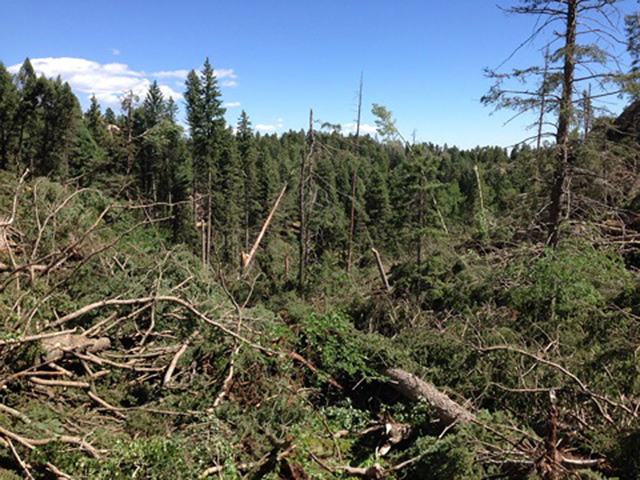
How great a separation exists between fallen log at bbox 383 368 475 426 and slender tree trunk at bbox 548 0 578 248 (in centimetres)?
372

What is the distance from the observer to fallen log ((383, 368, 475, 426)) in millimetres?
5082

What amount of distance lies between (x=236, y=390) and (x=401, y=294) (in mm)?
5588

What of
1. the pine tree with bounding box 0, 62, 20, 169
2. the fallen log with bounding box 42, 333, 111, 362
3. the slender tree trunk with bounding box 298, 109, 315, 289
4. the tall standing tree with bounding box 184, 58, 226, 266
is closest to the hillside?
the fallen log with bounding box 42, 333, 111, 362

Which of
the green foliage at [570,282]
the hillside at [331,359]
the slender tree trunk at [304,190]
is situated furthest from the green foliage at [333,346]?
the slender tree trunk at [304,190]

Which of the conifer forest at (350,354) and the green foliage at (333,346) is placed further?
the green foliage at (333,346)

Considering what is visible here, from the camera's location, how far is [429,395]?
220 inches

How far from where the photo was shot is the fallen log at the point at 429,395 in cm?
508

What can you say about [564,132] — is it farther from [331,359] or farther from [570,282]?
[331,359]

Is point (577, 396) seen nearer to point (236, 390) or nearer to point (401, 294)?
point (236, 390)

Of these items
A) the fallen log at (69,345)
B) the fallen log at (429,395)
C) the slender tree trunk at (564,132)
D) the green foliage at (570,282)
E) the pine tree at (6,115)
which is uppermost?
the pine tree at (6,115)

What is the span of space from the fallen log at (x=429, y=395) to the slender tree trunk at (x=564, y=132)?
12.2ft

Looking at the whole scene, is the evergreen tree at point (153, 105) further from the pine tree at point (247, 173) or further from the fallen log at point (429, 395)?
the fallen log at point (429, 395)

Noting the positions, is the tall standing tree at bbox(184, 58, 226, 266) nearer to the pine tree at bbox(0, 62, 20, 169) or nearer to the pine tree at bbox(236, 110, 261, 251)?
the pine tree at bbox(236, 110, 261, 251)

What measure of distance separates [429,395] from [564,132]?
5339mm
